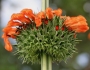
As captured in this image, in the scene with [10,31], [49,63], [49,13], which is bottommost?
[49,63]

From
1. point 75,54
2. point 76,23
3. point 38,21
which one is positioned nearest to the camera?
point 38,21

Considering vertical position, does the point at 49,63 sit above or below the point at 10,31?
below

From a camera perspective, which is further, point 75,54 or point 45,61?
point 75,54

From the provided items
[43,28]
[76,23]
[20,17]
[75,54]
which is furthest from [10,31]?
[75,54]

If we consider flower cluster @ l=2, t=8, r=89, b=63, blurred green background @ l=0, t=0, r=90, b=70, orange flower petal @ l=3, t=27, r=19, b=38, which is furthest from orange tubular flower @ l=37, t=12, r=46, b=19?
blurred green background @ l=0, t=0, r=90, b=70

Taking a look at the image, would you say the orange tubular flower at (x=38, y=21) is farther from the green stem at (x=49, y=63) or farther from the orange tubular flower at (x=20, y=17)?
the green stem at (x=49, y=63)

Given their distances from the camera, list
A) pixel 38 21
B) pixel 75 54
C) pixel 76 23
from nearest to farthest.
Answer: pixel 38 21 < pixel 76 23 < pixel 75 54

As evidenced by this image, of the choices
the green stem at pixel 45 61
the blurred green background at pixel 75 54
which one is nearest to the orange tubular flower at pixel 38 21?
the green stem at pixel 45 61

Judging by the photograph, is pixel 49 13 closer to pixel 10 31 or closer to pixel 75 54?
pixel 10 31

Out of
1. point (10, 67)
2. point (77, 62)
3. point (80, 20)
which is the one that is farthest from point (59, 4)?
point (80, 20)
